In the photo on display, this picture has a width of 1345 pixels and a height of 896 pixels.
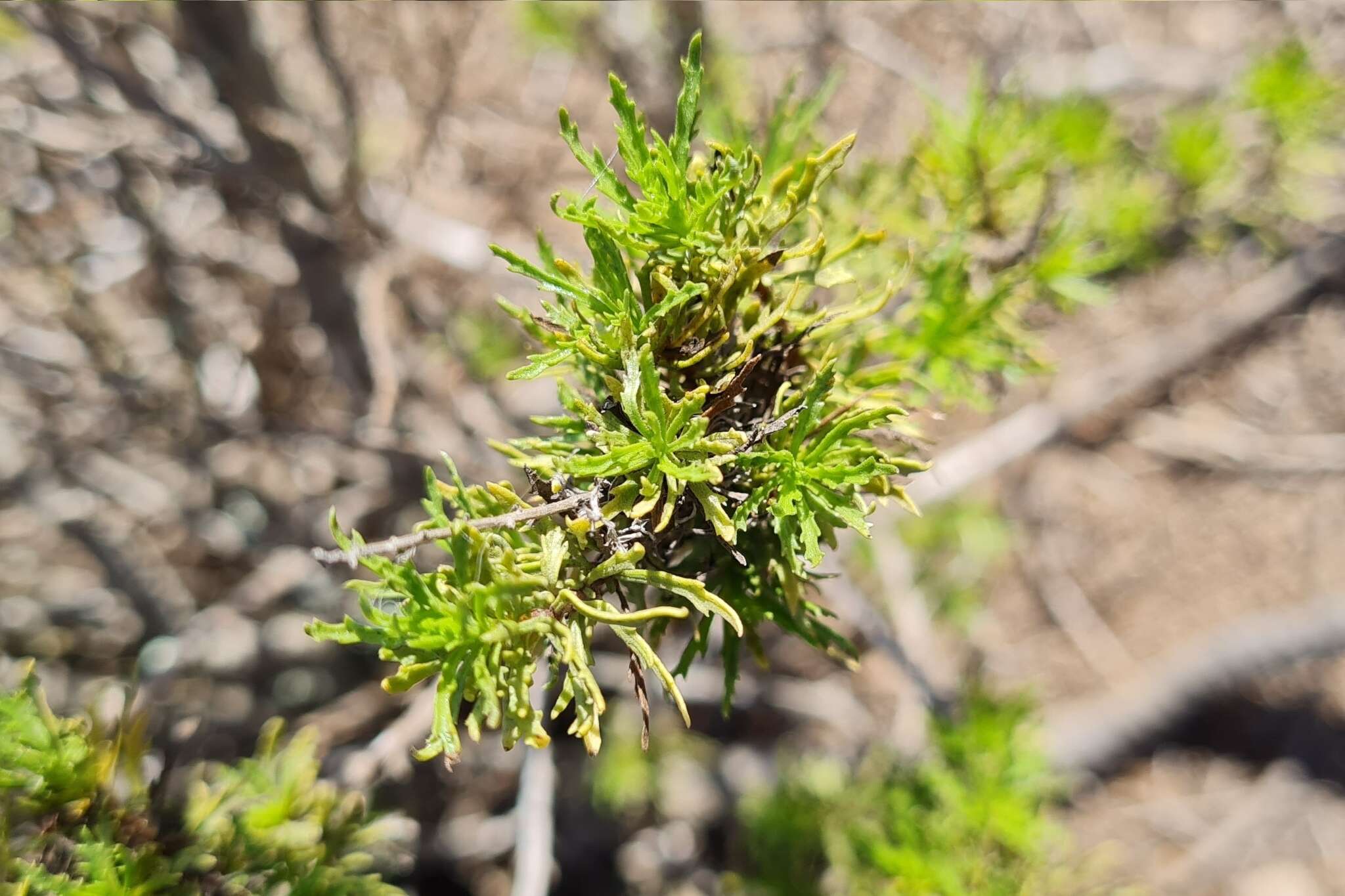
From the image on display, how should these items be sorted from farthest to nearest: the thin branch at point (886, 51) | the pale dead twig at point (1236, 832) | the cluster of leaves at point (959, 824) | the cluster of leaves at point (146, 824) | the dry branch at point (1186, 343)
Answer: the pale dead twig at point (1236, 832)
the dry branch at point (1186, 343)
the thin branch at point (886, 51)
the cluster of leaves at point (959, 824)
the cluster of leaves at point (146, 824)

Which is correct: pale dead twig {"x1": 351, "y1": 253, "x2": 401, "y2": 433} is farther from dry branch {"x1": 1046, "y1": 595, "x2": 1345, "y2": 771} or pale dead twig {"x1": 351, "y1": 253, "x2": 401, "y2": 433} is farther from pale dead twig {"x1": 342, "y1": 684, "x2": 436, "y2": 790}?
dry branch {"x1": 1046, "y1": 595, "x2": 1345, "y2": 771}

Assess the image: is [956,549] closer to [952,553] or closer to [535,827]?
[952,553]

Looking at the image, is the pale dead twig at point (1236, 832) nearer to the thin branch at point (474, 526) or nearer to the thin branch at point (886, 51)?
the thin branch at point (886, 51)

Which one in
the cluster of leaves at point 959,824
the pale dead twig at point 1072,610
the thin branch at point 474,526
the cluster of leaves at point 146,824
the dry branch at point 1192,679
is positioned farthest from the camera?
the pale dead twig at point 1072,610

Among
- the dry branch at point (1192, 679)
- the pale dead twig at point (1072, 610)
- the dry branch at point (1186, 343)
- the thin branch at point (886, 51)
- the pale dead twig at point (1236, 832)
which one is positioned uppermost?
the thin branch at point (886, 51)

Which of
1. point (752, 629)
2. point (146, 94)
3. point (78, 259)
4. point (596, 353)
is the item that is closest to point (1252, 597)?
point (752, 629)

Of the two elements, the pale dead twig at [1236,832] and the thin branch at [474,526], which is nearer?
the thin branch at [474,526]

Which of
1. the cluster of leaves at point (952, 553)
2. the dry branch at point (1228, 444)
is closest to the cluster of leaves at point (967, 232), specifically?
the cluster of leaves at point (952, 553)
